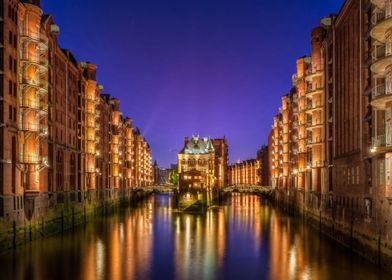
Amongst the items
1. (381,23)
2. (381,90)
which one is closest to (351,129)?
(381,90)

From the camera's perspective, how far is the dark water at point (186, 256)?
138 ft

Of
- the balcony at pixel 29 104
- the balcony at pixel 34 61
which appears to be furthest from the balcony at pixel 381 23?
the balcony at pixel 29 104

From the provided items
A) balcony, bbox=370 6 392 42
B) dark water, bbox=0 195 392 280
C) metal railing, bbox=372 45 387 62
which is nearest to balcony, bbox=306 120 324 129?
dark water, bbox=0 195 392 280

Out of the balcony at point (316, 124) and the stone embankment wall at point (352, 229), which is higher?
the balcony at point (316, 124)

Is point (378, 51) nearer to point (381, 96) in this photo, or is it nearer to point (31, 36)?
point (381, 96)

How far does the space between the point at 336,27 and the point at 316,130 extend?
1716cm

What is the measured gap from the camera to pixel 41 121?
63.0m

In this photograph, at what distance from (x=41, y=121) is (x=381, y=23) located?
41589mm

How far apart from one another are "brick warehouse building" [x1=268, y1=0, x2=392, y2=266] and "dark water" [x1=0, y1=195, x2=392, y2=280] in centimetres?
305

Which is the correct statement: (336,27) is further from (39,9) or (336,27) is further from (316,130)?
(39,9)

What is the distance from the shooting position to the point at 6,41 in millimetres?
48781

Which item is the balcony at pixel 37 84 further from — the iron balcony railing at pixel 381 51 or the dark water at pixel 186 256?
the iron balcony railing at pixel 381 51

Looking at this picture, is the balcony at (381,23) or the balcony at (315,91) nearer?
the balcony at (381,23)

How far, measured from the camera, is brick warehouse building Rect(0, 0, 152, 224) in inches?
1948
